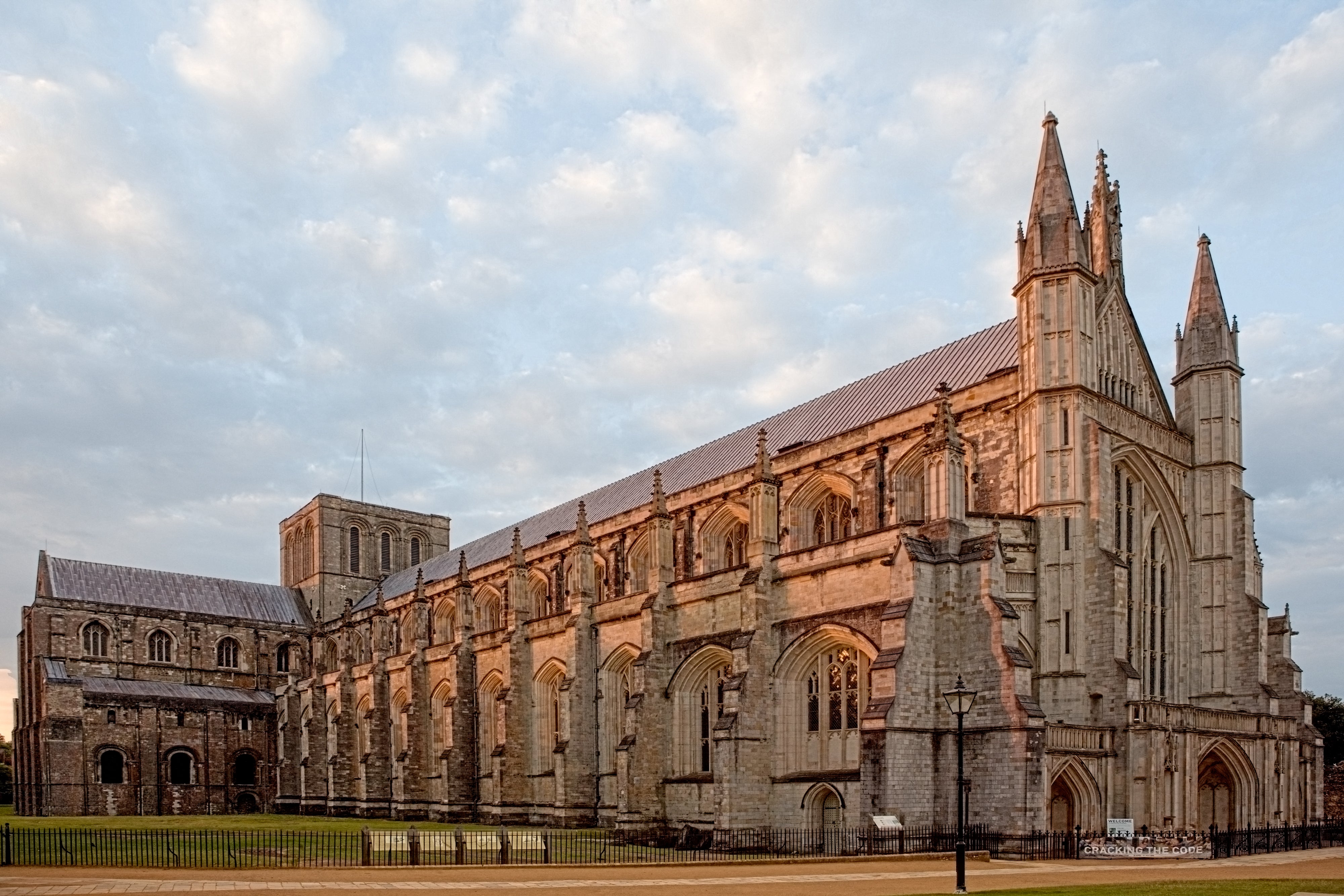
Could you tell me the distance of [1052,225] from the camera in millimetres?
35281

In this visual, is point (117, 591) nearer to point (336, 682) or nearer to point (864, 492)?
point (336, 682)

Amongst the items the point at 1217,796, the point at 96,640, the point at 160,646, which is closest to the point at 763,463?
the point at 1217,796

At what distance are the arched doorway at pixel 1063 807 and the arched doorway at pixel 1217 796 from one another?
5966 mm

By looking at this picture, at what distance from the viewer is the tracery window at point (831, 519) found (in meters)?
40.8

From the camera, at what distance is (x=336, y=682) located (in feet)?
213

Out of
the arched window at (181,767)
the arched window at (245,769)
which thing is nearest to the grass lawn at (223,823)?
the arched window at (181,767)

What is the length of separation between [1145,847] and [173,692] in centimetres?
5782

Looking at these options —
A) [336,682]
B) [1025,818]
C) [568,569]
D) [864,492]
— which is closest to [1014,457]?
[864,492]

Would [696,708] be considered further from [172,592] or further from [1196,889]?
[172,592]

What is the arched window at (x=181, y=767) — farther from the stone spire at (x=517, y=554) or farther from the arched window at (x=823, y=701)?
the arched window at (x=823, y=701)

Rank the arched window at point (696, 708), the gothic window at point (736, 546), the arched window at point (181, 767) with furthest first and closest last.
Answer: the arched window at point (181, 767) < the gothic window at point (736, 546) < the arched window at point (696, 708)

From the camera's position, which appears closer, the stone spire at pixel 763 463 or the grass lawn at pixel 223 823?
the stone spire at pixel 763 463

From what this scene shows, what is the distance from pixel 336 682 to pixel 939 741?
4326 centimetres

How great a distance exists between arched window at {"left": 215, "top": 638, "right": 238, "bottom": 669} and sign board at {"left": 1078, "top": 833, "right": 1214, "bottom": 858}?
60.1 meters
